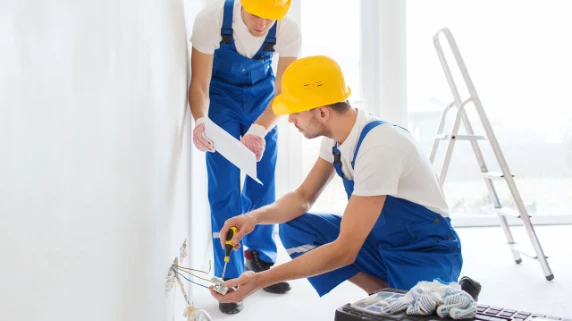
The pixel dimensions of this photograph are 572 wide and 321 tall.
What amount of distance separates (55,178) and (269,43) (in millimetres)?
1780

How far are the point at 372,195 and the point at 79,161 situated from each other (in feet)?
3.49

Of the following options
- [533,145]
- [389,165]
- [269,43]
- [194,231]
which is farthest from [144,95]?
[533,145]

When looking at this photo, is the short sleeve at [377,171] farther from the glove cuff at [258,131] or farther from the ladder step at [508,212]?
the ladder step at [508,212]

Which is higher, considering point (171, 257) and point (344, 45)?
point (344, 45)

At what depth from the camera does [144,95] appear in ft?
4.45

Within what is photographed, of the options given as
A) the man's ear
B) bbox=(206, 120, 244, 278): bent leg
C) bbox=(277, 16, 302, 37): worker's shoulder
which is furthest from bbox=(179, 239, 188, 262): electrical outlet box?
bbox=(277, 16, 302, 37): worker's shoulder

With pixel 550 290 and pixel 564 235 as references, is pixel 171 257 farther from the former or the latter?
pixel 564 235

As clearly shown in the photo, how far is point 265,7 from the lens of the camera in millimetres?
2164

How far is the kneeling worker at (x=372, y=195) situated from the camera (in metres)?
1.72

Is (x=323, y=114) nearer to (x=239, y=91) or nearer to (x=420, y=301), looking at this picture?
(x=239, y=91)

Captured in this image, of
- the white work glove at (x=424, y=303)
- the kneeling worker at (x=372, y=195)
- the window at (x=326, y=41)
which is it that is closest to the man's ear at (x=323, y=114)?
the kneeling worker at (x=372, y=195)

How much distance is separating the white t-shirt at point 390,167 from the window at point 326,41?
2.03 meters

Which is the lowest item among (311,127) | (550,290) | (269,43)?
(550,290)

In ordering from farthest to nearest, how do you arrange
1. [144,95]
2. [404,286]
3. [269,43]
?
[269,43] < [404,286] < [144,95]
